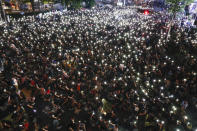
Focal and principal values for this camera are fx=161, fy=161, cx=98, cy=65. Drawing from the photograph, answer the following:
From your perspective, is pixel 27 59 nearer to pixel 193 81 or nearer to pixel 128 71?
pixel 128 71

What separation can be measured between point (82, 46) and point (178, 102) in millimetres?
11385

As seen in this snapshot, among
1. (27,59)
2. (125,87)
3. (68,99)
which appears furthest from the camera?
(27,59)

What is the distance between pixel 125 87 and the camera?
420 inches

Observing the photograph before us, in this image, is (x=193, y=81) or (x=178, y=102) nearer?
(x=178, y=102)

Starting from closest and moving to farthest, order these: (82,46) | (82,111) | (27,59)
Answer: (82,111) < (27,59) < (82,46)

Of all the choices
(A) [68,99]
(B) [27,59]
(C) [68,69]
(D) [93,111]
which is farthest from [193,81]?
(B) [27,59]

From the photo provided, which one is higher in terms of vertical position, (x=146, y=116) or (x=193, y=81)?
(x=193, y=81)

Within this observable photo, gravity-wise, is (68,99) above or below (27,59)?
below

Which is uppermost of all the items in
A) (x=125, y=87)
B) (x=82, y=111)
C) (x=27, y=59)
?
(x=27, y=59)

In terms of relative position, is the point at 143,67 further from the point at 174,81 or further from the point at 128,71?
the point at 174,81

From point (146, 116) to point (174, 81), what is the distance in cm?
445

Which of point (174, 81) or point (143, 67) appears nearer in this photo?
point (174, 81)

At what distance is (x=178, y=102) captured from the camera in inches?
384

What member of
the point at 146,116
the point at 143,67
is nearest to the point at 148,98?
the point at 146,116
